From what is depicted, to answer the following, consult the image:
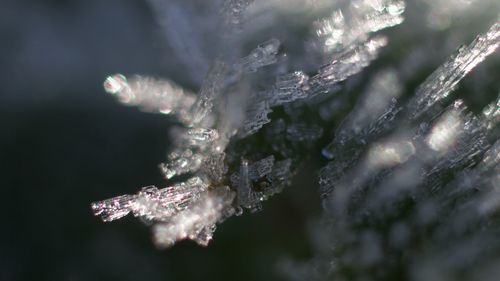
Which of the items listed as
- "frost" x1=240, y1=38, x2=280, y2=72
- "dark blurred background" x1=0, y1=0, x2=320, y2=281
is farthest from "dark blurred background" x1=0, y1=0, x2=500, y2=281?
"frost" x1=240, y1=38, x2=280, y2=72

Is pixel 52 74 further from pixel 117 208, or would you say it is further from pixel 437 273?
pixel 437 273

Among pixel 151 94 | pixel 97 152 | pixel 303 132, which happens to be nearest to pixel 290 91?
pixel 303 132

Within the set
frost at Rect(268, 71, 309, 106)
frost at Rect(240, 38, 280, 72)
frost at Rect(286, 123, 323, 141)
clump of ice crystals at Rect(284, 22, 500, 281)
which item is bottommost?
clump of ice crystals at Rect(284, 22, 500, 281)

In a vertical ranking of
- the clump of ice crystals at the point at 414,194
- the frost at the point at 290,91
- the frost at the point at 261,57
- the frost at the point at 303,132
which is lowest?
the clump of ice crystals at the point at 414,194

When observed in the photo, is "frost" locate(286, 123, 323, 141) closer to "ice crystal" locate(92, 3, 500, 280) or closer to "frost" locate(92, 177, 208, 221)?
"ice crystal" locate(92, 3, 500, 280)

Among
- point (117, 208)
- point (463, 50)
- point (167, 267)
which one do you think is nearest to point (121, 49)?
point (117, 208)

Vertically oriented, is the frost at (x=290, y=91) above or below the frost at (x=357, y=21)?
below

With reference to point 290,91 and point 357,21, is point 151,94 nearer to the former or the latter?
point 290,91

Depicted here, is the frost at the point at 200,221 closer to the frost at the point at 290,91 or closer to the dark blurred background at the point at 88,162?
the dark blurred background at the point at 88,162

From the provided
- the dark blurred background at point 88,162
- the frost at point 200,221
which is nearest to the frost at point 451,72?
the dark blurred background at point 88,162
